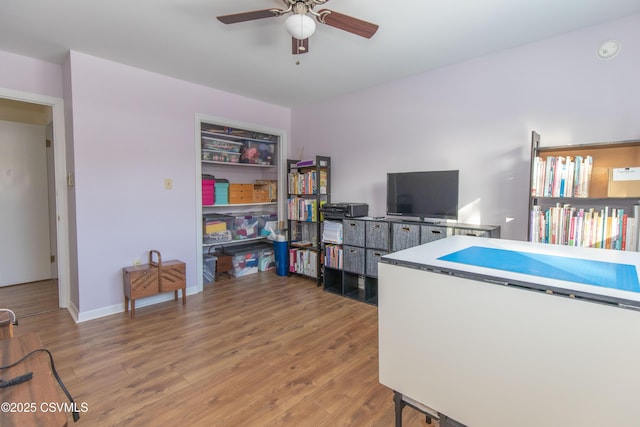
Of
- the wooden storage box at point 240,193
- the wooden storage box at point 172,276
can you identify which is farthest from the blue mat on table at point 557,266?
the wooden storage box at point 240,193

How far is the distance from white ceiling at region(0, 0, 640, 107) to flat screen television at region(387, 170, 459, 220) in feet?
3.66

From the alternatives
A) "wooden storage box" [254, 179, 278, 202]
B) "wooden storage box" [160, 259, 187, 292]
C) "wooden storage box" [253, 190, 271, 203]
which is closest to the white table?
"wooden storage box" [160, 259, 187, 292]

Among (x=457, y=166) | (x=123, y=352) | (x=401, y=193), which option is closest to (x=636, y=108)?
(x=457, y=166)

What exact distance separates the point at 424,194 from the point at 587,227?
1.30 m

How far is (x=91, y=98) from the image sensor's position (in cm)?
290

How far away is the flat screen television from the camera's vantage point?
2.93 m

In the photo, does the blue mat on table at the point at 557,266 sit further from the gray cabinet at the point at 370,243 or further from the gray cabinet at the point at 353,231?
the gray cabinet at the point at 353,231

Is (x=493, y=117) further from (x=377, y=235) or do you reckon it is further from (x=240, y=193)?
(x=240, y=193)

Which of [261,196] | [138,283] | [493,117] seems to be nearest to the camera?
[493,117]

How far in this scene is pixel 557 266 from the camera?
3.75 feet

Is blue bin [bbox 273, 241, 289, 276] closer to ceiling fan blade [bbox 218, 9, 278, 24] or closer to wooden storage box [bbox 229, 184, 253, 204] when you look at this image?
wooden storage box [bbox 229, 184, 253, 204]

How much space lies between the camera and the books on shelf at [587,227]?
202cm

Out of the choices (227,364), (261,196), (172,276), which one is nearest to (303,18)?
(227,364)

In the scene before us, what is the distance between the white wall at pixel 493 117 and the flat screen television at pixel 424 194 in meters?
0.18
